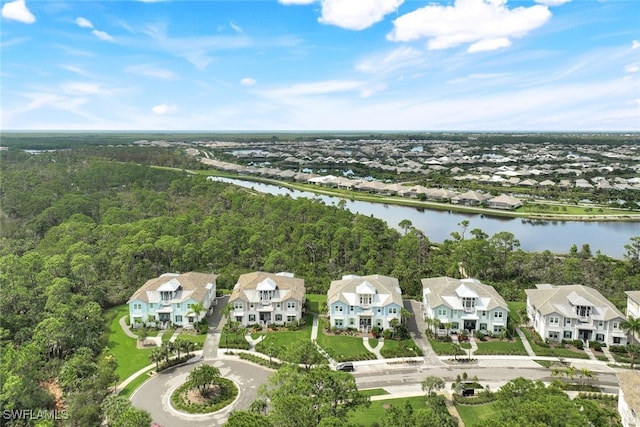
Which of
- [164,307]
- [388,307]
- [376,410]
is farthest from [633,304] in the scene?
[164,307]

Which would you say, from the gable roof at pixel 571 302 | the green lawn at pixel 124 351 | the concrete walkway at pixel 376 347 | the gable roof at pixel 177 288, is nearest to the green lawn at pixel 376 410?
the concrete walkway at pixel 376 347

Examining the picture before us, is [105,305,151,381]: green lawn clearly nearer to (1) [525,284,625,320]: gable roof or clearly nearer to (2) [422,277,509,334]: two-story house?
(2) [422,277,509,334]: two-story house

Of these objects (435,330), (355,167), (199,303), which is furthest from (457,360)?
(355,167)

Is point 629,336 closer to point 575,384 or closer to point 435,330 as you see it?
point 575,384

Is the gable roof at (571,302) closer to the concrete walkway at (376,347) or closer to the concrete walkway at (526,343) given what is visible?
the concrete walkway at (526,343)

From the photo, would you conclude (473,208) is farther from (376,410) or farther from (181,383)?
(181,383)

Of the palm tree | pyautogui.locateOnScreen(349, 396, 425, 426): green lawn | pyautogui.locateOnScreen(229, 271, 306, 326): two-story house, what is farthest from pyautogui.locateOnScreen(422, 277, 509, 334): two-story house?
pyautogui.locateOnScreen(229, 271, 306, 326): two-story house
